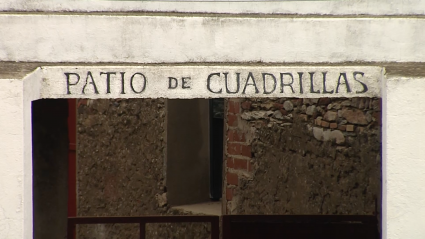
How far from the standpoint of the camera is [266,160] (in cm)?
842

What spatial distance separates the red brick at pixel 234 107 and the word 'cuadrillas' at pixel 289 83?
161 inches

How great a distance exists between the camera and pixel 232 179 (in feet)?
29.2

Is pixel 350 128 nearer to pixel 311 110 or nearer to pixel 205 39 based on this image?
pixel 311 110

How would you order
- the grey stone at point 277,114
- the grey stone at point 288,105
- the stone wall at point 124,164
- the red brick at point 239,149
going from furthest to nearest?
the stone wall at point 124,164
the red brick at point 239,149
the grey stone at point 277,114
the grey stone at point 288,105

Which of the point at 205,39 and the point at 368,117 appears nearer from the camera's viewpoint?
the point at 205,39

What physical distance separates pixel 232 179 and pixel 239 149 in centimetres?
34

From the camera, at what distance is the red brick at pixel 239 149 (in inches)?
340

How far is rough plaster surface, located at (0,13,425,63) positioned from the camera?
463 cm

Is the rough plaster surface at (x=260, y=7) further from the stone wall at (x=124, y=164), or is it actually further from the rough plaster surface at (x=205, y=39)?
the stone wall at (x=124, y=164)

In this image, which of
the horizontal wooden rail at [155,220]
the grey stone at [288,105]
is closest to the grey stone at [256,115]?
the grey stone at [288,105]

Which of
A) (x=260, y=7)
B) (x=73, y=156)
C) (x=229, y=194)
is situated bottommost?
(x=229, y=194)

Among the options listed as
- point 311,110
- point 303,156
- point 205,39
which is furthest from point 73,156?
point 205,39

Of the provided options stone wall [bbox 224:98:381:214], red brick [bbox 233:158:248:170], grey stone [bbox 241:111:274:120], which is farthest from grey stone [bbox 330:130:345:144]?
red brick [bbox 233:158:248:170]

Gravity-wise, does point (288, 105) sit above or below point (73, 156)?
above
